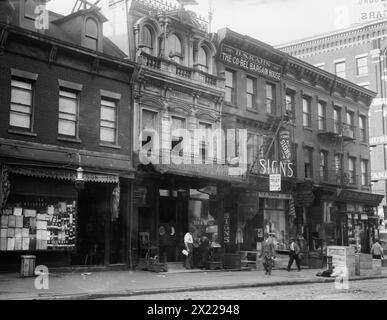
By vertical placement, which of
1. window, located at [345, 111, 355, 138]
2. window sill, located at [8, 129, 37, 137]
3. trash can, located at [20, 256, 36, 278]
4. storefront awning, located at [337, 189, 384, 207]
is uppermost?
window, located at [345, 111, 355, 138]

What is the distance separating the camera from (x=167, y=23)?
24438mm

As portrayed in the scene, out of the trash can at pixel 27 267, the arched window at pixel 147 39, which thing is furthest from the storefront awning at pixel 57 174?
the arched window at pixel 147 39

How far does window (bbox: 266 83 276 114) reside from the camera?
3149 cm

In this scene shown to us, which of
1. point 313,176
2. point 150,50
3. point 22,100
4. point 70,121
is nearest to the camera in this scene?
point 22,100

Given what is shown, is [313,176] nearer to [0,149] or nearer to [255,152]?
[255,152]

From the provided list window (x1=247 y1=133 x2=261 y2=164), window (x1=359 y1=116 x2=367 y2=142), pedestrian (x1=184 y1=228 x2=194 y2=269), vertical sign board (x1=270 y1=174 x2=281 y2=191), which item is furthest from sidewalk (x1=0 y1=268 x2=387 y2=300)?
window (x1=359 y1=116 x2=367 y2=142)

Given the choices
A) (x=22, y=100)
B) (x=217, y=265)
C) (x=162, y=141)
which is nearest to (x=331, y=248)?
(x=217, y=265)

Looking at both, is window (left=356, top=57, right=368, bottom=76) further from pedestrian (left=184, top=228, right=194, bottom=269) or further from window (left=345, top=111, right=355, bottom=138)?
pedestrian (left=184, top=228, right=194, bottom=269)

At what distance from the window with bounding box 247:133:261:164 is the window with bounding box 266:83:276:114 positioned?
2.50 meters

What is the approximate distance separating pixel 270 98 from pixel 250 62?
295cm

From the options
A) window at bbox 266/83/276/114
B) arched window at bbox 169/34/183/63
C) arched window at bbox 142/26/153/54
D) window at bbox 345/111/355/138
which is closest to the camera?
arched window at bbox 142/26/153/54

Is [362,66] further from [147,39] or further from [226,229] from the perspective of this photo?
[147,39]

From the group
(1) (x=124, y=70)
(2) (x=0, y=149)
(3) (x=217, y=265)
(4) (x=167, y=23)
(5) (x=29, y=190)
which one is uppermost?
(4) (x=167, y=23)

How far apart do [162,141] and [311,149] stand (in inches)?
542
